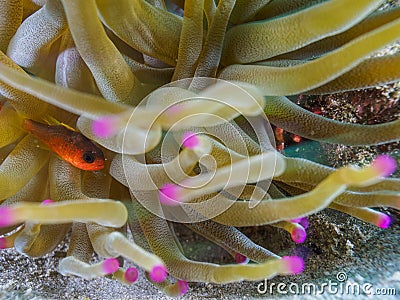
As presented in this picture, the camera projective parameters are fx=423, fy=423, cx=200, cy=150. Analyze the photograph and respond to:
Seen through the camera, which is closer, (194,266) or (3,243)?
(194,266)

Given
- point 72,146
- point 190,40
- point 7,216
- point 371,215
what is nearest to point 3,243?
point 72,146

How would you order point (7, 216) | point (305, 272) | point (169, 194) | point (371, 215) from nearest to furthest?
point (7, 216), point (169, 194), point (371, 215), point (305, 272)

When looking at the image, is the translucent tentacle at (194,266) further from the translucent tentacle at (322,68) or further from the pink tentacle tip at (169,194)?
the translucent tentacle at (322,68)

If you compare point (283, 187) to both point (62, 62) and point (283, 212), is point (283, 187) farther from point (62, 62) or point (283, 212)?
point (62, 62)

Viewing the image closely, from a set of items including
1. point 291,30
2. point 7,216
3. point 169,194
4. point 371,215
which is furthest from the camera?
point 371,215

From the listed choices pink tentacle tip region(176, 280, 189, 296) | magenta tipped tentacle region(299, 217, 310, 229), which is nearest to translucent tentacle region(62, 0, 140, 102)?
pink tentacle tip region(176, 280, 189, 296)

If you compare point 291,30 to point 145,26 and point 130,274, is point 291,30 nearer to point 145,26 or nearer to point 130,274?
point 145,26
